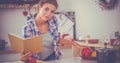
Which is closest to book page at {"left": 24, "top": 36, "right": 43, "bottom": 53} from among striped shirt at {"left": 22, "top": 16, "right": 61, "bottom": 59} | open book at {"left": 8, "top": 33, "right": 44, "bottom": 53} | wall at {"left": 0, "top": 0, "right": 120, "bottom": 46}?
open book at {"left": 8, "top": 33, "right": 44, "bottom": 53}

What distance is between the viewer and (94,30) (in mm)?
1965

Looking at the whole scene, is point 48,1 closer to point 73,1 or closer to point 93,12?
point 73,1

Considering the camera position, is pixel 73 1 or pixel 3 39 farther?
pixel 73 1

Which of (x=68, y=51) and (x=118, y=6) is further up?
(x=118, y=6)

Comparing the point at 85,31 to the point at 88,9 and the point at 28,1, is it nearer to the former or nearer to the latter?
the point at 88,9

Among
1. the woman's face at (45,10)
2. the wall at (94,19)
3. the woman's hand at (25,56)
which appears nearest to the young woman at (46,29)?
the woman's face at (45,10)

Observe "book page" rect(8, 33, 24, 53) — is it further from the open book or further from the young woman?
→ the young woman

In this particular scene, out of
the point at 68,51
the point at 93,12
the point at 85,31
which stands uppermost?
the point at 93,12

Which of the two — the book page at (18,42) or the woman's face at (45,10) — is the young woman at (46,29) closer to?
the woman's face at (45,10)

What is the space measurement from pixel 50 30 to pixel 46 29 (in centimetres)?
3

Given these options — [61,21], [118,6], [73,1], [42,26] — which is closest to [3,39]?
[42,26]

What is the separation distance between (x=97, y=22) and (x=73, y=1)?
0.22m

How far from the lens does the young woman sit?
6.01 ft

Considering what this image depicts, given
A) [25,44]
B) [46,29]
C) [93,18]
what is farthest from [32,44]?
[93,18]
